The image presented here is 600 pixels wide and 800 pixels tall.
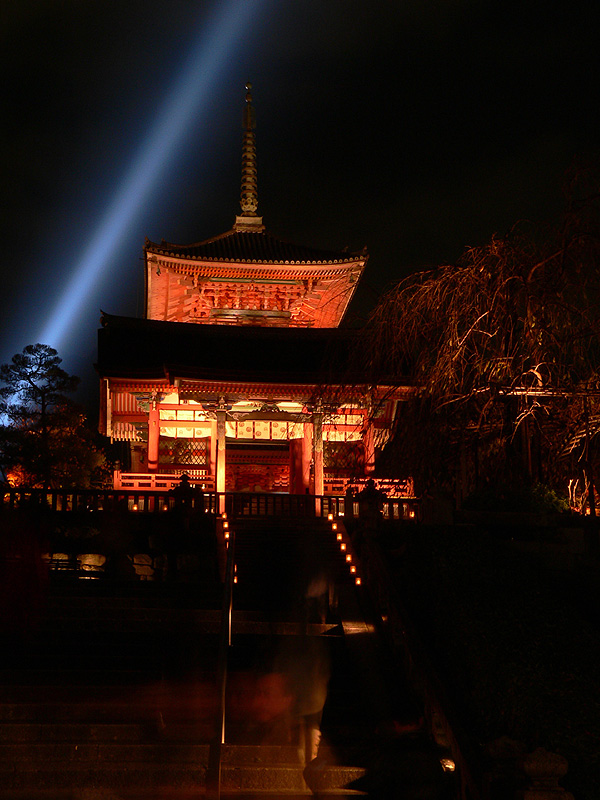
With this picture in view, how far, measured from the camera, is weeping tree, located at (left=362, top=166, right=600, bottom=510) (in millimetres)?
9703

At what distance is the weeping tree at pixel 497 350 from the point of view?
970 cm

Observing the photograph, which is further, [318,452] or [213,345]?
[213,345]

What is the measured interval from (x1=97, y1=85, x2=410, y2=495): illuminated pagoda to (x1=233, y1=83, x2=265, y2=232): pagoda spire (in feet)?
3.73

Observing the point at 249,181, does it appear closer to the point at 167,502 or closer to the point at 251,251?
the point at 251,251

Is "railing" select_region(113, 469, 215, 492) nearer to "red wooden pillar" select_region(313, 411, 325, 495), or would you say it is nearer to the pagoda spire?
"red wooden pillar" select_region(313, 411, 325, 495)

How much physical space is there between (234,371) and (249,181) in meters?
13.9

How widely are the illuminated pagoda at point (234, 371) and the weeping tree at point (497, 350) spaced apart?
9648 millimetres

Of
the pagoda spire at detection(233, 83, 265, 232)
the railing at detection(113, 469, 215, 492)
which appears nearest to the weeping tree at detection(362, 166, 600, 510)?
the railing at detection(113, 469, 215, 492)

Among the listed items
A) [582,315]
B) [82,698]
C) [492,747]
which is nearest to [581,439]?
[582,315]

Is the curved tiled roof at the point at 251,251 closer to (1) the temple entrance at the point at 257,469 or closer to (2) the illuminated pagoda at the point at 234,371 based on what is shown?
(2) the illuminated pagoda at the point at 234,371

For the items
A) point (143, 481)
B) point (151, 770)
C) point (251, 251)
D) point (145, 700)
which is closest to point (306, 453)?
point (143, 481)

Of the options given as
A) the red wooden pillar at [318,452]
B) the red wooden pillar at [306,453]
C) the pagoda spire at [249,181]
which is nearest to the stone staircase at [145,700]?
the red wooden pillar at [318,452]

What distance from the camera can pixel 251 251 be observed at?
1110 inches

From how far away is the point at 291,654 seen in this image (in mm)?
10891
